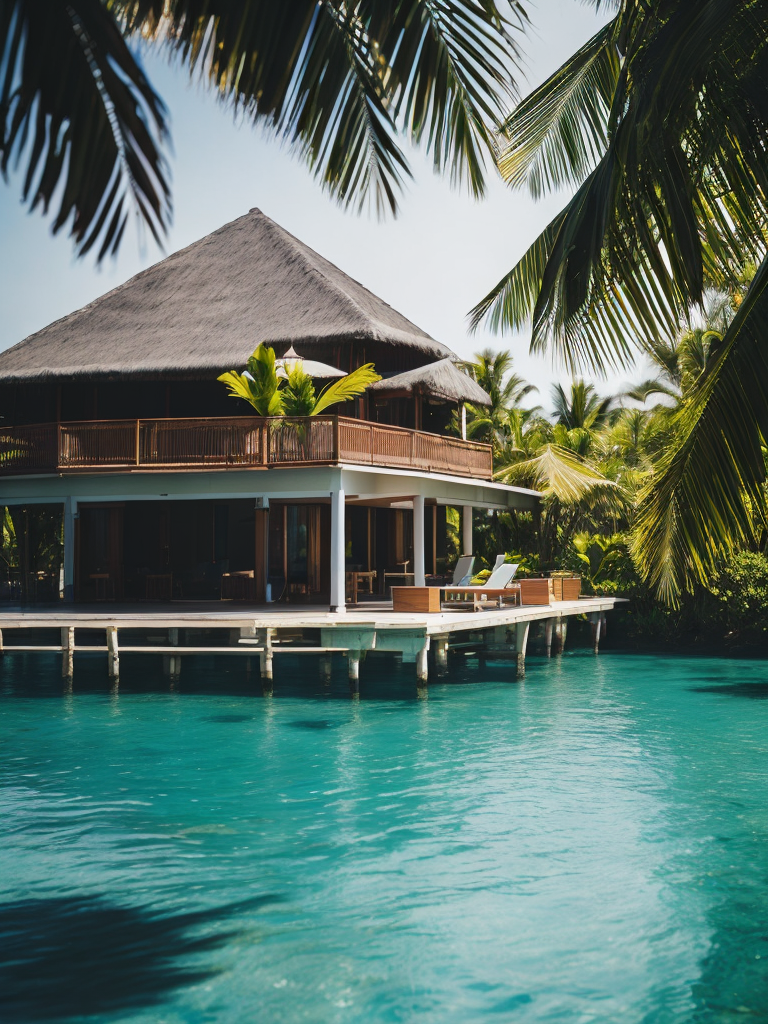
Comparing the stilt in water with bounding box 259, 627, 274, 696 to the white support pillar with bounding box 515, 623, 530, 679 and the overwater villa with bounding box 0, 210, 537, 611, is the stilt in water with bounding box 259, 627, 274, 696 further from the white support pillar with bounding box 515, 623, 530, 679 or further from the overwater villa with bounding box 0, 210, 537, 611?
the white support pillar with bounding box 515, 623, 530, 679

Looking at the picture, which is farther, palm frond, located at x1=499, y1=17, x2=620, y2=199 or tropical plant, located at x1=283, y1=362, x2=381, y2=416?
tropical plant, located at x1=283, y1=362, x2=381, y2=416

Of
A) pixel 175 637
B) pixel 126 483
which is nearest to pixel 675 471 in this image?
pixel 175 637

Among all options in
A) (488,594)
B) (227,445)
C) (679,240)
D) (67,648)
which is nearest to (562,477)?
(488,594)

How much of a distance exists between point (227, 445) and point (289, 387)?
1610 millimetres

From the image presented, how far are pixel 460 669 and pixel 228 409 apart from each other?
25.4 ft

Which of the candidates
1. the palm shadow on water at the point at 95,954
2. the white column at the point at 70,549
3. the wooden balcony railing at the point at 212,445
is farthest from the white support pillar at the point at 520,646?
the palm shadow on water at the point at 95,954

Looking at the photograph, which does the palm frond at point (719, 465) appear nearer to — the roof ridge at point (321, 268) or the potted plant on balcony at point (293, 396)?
the potted plant on balcony at point (293, 396)

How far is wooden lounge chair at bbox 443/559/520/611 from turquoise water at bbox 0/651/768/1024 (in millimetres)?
3816

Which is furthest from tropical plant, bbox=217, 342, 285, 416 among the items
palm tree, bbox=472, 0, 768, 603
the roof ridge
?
palm tree, bbox=472, 0, 768, 603

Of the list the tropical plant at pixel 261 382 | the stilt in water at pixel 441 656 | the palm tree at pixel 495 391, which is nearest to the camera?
the tropical plant at pixel 261 382

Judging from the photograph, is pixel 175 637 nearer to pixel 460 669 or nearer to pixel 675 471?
pixel 460 669

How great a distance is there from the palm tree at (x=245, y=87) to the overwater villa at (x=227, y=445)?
14.9 metres

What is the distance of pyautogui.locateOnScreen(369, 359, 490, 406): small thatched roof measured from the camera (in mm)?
21375

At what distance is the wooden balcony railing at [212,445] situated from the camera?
18828mm
